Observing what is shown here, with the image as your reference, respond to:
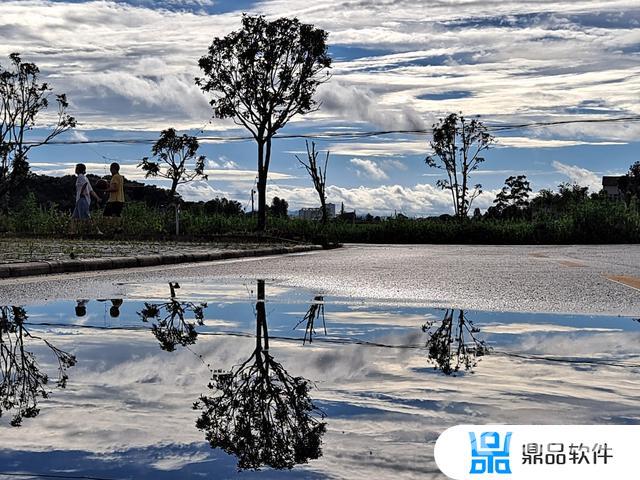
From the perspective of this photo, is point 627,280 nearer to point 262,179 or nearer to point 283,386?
point 283,386

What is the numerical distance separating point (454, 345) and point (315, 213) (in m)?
48.0

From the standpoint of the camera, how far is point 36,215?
32812 millimetres

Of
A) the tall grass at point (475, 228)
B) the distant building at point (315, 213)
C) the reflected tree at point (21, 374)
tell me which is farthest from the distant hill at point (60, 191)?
the reflected tree at point (21, 374)

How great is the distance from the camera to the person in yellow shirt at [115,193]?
89.8ft

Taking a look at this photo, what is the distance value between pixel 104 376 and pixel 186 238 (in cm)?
2362

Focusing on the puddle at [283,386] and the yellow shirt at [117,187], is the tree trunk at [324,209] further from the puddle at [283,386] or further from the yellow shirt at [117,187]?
the puddle at [283,386]

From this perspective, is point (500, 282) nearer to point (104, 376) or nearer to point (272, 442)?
point (104, 376)

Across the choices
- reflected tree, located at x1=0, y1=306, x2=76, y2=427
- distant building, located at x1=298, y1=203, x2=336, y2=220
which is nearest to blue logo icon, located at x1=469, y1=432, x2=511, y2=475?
reflected tree, located at x1=0, y1=306, x2=76, y2=427

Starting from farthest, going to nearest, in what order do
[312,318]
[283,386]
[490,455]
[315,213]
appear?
[315,213], [312,318], [283,386], [490,455]

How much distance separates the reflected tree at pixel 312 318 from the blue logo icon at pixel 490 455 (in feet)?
9.79

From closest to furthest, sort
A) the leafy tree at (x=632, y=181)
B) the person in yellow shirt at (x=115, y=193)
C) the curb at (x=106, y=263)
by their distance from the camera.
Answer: the curb at (x=106, y=263) < the person in yellow shirt at (x=115, y=193) < the leafy tree at (x=632, y=181)

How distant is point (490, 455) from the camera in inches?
140

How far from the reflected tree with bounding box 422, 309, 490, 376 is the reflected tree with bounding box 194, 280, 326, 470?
990 mm

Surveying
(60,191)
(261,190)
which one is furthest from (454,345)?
(60,191)
